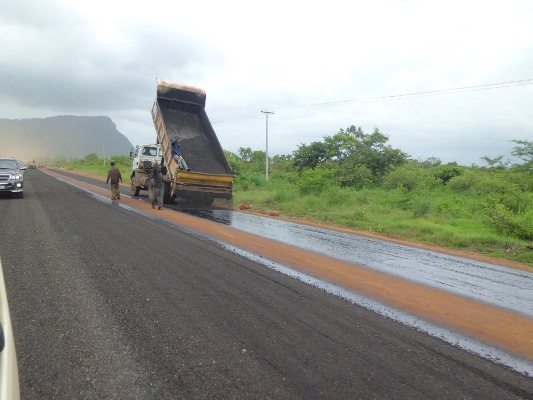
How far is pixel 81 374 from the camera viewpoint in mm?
2959

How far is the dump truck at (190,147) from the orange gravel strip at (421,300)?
21.3 feet

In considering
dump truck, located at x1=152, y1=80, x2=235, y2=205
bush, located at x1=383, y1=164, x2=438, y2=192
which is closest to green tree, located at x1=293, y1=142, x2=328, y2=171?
bush, located at x1=383, y1=164, x2=438, y2=192

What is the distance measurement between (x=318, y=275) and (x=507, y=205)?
33.0ft

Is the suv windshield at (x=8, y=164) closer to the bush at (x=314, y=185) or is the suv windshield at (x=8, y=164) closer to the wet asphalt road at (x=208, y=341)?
the wet asphalt road at (x=208, y=341)

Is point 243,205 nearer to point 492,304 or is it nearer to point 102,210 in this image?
point 102,210

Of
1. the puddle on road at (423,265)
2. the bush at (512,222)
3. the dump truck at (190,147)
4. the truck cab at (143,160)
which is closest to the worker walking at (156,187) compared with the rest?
the dump truck at (190,147)

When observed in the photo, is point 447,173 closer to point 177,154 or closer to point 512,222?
point 512,222

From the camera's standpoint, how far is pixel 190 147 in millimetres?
15617

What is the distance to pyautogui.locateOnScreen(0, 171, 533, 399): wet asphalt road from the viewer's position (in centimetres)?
290

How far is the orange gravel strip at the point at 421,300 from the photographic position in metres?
4.22

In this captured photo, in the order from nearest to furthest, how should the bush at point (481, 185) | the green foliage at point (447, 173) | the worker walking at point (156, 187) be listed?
the worker walking at point (156, 187) < the bush at point (481, 185) < the green foliage at point (447, 173)

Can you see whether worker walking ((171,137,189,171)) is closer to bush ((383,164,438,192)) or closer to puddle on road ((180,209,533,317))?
puddle on road ((180,209,533,317))

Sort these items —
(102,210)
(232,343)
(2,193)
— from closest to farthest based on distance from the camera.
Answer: (232,343) → (102,210) → (2,193)

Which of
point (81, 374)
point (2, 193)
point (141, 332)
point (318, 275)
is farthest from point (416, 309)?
point (2, 193)
